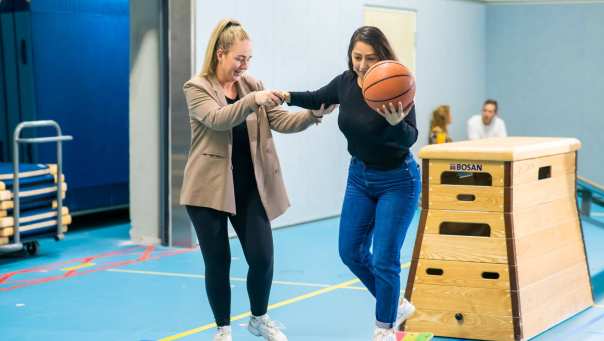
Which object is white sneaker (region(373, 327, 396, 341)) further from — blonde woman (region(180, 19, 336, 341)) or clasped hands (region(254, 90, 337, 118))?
clasped hands (region(254, 90, 337, 118))

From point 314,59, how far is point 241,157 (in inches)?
262

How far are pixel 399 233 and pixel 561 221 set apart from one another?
2.11m

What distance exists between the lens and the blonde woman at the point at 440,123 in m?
14.5

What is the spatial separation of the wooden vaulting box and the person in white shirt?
695 centimetres

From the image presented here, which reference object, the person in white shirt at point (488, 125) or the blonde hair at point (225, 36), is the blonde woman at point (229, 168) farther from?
the person in white shirt at point (488, 125)

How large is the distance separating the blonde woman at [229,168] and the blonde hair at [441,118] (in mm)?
9113

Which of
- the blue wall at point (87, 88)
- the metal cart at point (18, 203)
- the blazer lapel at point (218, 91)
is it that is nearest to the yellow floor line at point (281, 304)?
the blazer lapel at point (218, 91)

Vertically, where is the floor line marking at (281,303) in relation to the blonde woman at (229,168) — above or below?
below

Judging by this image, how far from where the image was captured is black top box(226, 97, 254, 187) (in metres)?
5.59

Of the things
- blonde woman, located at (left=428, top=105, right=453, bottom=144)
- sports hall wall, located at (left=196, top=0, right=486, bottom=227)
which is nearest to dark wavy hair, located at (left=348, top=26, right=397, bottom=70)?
sports hall wall, located at (left=196, top=0, right=486, bottom=227)

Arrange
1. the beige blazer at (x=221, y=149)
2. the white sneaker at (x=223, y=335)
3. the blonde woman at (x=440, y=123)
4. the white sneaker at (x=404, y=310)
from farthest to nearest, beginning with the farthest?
the blonde woman at (x=440, y=123), the white sneaker at (x=404, y=310), the white sneaker at (x=223, y=335), the beige blazer at (x=221, y=149)

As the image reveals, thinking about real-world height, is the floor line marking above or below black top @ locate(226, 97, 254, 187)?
below

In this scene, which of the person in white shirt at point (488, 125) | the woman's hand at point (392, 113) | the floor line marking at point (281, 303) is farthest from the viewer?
the person in white shirt at point (488, 125)

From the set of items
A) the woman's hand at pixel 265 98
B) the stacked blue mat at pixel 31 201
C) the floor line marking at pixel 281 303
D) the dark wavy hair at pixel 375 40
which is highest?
the dark wavy hair at pixel 375 40
